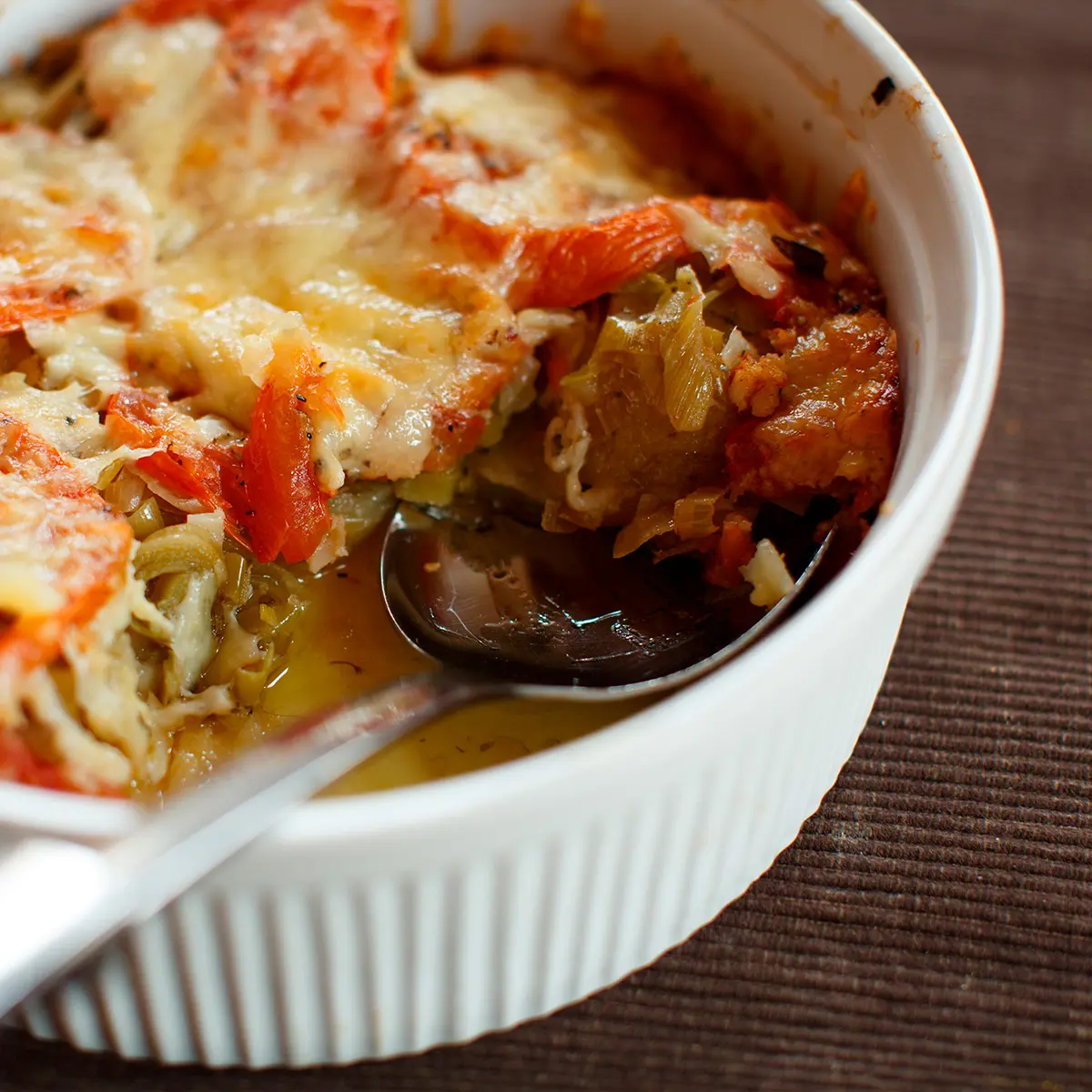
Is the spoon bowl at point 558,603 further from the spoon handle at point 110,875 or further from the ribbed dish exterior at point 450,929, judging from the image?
the spoon handle at point 110,875

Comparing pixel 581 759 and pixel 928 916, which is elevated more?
pixel 581 759

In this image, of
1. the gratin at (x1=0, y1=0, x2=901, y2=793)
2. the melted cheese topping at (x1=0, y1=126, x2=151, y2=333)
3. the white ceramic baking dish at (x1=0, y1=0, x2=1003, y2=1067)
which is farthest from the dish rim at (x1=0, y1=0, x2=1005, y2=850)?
the melted cheese topping at (x1=0, y1=126, x2=151, y2=333)

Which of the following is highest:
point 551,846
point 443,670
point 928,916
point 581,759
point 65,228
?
point 65,228

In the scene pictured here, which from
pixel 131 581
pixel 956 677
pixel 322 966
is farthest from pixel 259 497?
pixel 956 677

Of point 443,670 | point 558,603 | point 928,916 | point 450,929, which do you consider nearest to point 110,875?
point 450,929

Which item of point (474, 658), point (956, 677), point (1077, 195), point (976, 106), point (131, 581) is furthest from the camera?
point (976, 106)

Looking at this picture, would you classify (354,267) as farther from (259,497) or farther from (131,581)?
(131,581)

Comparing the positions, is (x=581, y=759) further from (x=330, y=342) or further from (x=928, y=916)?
(x=330, y=342)
